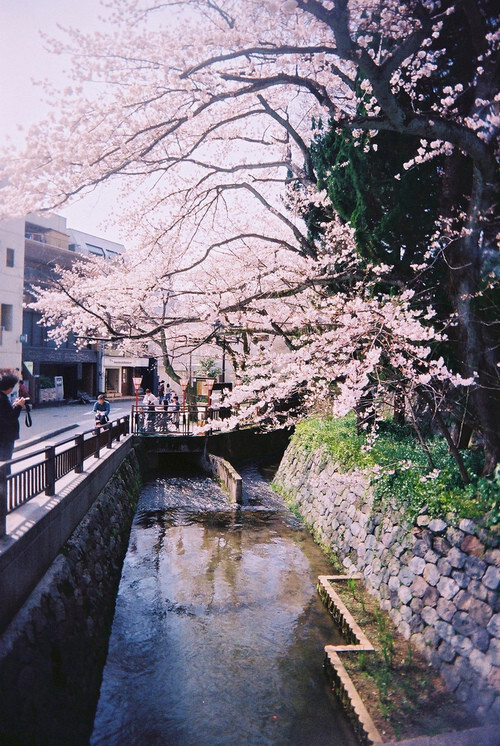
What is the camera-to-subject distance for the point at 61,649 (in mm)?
6234

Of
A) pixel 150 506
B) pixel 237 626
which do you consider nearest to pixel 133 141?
pixel 237 626

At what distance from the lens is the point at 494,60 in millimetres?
7688

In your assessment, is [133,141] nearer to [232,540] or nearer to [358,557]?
[358,557]

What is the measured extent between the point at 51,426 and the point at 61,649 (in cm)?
2067

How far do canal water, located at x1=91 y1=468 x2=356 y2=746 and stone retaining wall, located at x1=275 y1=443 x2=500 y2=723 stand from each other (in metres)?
1.40

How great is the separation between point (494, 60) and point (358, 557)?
9.52m

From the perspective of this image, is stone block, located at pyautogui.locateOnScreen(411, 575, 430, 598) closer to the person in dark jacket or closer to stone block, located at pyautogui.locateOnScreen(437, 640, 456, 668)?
stone block, located at pyautogui.locateOnScreen(437, 640, 456, 668)

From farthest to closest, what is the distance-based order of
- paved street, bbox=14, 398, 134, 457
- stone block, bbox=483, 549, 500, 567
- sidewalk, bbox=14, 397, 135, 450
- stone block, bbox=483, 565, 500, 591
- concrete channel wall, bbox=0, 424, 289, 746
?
sidewalk, bbox=14, 397, 135, 450
paved street, bbox=14, 398, 134, 457
stone block, bbox=483, 549, 500, 567
stone block, bbox=483, 565, 500, 591
concrete channel wall, bbox=0, 424, 289, 746

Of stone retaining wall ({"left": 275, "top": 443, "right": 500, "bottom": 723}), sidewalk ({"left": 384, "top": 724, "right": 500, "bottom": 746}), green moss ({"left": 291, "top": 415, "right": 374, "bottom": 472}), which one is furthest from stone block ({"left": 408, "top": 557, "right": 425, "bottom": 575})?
green moss ({"left": 291, "top": 415, "right": 374, "bottom": 472})

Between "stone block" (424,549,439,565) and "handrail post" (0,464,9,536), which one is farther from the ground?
"handrail post" (0,464,9,536)

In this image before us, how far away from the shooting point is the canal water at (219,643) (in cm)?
654

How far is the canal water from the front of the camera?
6535 mm

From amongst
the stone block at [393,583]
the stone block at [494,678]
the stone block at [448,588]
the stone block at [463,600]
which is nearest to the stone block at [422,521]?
the stone block at [448,588]

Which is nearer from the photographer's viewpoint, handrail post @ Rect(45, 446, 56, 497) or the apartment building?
handrail post @ Rect(45, 446, 56, 497)
